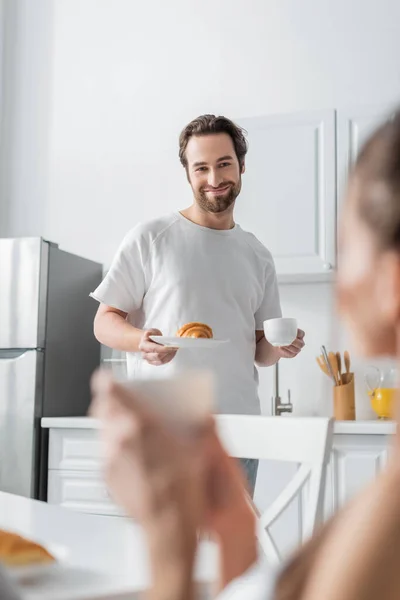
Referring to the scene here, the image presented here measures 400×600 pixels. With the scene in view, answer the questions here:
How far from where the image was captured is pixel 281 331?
2076mm

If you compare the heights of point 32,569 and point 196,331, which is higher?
point 196,331

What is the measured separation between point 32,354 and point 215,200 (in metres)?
1.21

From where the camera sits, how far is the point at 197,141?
7.30ft

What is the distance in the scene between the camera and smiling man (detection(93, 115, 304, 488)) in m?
2.10

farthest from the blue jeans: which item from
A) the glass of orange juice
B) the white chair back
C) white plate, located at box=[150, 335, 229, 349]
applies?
the glass of orange juice

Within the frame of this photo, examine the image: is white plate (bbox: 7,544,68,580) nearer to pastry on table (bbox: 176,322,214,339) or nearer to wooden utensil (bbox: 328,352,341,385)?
pastry on table (bbox: 176,322,214,339)

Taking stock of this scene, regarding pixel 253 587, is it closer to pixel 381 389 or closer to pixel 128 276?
pixel 128 276

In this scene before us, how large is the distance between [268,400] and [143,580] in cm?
253

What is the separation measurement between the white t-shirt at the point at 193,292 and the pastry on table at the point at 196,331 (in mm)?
72

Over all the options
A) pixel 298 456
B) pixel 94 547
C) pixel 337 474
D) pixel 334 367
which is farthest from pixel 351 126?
pixel 94 547

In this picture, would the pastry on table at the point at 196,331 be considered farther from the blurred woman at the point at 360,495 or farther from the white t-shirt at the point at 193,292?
the blurred woman at the point at 360,495

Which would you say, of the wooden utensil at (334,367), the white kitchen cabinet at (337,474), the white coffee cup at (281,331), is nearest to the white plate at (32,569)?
the white coffee cup at (281,331)

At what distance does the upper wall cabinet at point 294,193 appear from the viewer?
9.78ft

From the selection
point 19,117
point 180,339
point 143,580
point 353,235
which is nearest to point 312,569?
point 353,235
